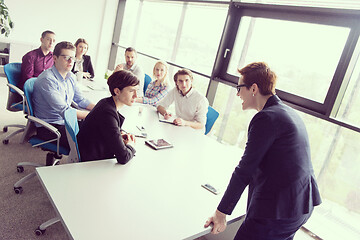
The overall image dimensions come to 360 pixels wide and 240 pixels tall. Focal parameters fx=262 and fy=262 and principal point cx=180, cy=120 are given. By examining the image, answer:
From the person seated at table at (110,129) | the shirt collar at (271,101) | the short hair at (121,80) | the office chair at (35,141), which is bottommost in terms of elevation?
the office chair at (35,141)

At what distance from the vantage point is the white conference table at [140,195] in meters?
1.18

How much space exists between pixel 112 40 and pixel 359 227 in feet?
20.9

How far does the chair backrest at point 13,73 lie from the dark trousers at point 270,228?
2.96m

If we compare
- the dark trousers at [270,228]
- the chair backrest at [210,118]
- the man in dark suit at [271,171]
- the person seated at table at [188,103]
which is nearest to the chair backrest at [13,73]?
the person seated at table at [188,103]

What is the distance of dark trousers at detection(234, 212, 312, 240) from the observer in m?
1.30

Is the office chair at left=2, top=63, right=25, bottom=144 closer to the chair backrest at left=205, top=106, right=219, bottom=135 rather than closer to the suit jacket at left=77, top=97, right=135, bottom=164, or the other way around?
the suit jacket at left=77, top=97, right=135, bottom=164

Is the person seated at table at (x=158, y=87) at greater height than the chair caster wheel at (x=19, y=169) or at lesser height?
greater

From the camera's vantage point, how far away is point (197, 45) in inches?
196

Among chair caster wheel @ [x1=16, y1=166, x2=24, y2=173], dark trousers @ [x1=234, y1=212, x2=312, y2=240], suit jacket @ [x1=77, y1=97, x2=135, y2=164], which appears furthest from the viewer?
chair caster wheel @ [x1=16, y1=166, x2=24, y2=173]

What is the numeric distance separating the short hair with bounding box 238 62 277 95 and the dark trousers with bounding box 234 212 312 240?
0.64 meters

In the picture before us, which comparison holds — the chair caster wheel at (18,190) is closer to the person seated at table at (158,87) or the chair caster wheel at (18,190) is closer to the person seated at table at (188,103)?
the person seated at table at (188,103)

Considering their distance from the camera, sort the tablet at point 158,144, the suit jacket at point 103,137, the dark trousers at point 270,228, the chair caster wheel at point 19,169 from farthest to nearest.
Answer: the chair caster wheel at point 19,169 < the tablet at point 158,144 < the suit jacket at point 103,137 < the dark trousers at point 270,228

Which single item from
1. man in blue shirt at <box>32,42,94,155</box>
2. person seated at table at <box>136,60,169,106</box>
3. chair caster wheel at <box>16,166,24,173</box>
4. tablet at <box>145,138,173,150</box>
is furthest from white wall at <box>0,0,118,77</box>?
tablet at <box>145,138,173,150</box>

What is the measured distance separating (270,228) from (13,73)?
3.23m
